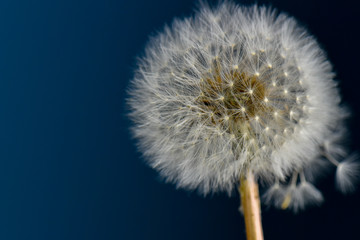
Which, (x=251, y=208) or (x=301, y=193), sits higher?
(x=301, y=193)

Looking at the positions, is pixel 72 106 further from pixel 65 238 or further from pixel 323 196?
pixel 323 196

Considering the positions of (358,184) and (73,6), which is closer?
(358,184)

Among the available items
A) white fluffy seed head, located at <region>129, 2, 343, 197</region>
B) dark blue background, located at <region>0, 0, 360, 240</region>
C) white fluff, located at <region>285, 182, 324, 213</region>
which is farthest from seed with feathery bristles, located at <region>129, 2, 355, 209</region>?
dark blue background, located at <region>0, 0, 360, 240</region>

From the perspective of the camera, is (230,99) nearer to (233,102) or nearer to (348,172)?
(233,102)

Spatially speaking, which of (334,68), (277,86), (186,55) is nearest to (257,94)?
(277,86)

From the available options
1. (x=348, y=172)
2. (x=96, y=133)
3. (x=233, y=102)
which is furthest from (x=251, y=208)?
(x=96, y=133)

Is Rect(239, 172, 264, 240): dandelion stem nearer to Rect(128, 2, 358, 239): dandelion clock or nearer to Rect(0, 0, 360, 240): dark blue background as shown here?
Rect(128, 2, 358, 239): dandelion clock

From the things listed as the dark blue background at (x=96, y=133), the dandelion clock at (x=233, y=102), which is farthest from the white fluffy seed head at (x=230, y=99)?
the dark blue background at (x=96, y=133)
